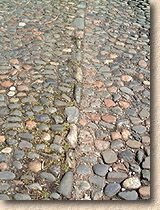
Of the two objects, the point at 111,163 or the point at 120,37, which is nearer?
the point at 111,163

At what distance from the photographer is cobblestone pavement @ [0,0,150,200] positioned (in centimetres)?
391

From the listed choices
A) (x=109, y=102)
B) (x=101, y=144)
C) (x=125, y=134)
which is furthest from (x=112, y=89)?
(x=101, y=144)

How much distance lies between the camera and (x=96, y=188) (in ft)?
12.6

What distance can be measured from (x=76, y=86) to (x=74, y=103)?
13.6 inches

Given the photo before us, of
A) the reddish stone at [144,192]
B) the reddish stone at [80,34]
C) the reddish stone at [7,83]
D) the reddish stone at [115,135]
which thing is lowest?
the reddish stone at [7,83]

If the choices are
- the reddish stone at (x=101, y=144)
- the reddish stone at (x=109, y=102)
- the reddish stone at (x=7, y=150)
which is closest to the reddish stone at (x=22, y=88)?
the reddish stone at (x=109, y=102)

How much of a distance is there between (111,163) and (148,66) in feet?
6.72

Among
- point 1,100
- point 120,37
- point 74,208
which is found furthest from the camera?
point 120,37

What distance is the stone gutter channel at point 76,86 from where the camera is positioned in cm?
382

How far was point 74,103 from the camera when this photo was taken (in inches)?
192

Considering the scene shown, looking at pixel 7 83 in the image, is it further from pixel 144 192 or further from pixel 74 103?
pixel 144 192

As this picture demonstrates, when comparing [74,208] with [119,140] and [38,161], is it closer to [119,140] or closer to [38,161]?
[38,161]

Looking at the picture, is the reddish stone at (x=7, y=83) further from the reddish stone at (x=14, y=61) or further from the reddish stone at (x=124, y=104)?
the reddish stone at (x=124, y=104)

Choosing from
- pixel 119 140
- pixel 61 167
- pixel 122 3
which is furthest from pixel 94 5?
pixel 61 167
